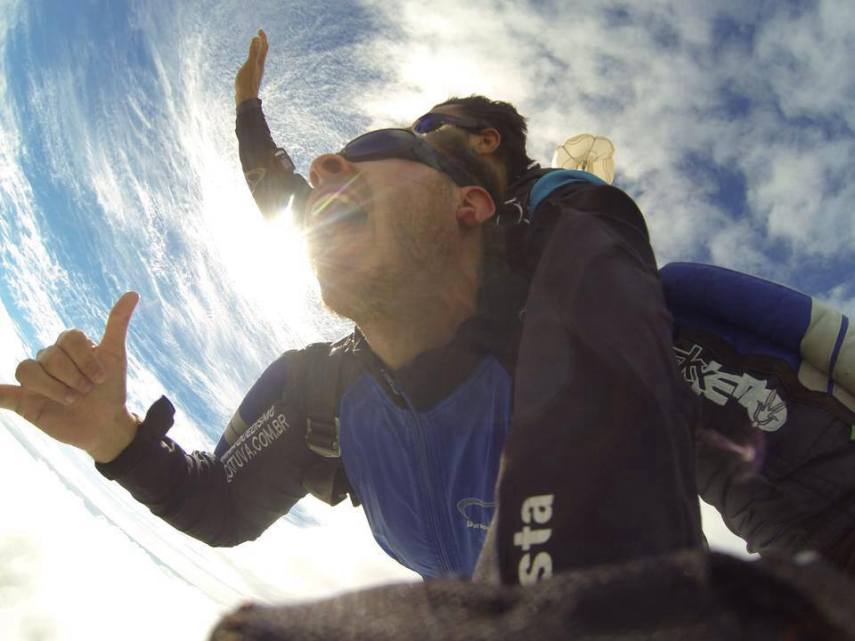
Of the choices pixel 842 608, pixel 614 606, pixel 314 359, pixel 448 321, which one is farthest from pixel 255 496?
pixel 842 608

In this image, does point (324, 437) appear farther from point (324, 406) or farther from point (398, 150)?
point (398, 150)

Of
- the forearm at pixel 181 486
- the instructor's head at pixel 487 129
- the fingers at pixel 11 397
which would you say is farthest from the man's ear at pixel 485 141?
the fingers at pixel 11 397

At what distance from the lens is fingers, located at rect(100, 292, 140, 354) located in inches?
57.1

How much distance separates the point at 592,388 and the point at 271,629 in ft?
1.73

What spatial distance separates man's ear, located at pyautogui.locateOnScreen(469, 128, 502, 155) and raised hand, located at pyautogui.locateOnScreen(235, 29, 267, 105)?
4.87 ft

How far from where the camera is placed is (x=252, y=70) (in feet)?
8.90

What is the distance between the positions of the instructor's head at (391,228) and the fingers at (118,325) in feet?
1.95

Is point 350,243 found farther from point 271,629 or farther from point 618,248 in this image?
point 271,629

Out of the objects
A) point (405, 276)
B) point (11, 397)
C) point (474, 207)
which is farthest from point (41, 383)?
point (474, 207)

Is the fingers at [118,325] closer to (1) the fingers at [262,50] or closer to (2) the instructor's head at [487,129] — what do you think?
(2) the instructor's head at [487,129]

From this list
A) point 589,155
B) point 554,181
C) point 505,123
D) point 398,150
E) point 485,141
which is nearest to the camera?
point 554,181

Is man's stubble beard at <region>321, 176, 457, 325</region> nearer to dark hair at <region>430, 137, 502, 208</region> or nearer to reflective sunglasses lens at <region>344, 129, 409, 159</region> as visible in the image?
reflective sunglasses lens at <region>344, 129, 409, 159</region>

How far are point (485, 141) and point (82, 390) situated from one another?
70.4 inches

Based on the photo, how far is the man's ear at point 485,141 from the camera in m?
2.03
